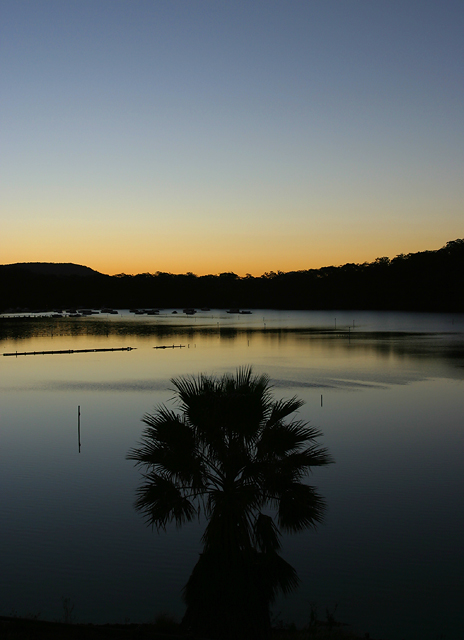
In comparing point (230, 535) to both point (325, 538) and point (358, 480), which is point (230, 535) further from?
point (358, 480)

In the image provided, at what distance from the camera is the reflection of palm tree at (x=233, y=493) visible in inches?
491

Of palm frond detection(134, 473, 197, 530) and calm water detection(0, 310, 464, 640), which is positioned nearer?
palm frond detection(134, 473, 197, 530)

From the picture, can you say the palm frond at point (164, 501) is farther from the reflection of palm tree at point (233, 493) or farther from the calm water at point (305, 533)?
the calm water at point (305, 533)

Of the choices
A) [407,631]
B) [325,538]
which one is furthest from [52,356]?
[407,631]

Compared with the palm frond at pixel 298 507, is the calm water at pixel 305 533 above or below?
below

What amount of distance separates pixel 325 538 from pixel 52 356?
76708 mm

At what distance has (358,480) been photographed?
25.8m

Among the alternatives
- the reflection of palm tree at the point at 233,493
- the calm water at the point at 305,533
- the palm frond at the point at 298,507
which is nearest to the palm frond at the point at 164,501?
the reflection of palm tree at the point at 233,493

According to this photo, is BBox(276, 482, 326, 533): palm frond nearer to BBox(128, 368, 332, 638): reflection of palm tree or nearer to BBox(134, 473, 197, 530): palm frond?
BBox(128, 368, 332, 638): reflection of palm tree

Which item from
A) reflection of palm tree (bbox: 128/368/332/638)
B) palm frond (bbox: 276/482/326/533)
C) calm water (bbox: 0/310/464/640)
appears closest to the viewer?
reflection of palm tree (bbox: 128/368/332/638)

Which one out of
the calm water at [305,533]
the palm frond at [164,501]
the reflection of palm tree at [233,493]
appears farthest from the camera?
the calm water at [305,533]

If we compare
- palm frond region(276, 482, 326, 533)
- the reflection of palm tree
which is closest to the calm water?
the reflection of palm tree

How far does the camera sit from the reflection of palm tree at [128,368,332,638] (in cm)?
1246

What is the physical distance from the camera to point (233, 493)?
43.1 ft
